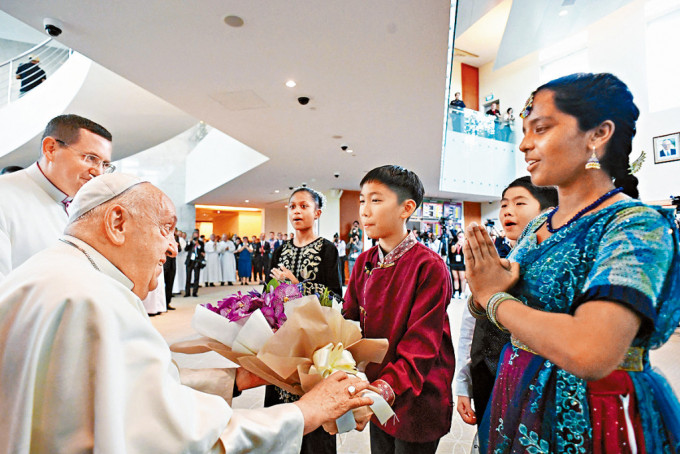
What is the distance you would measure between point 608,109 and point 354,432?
2584mm

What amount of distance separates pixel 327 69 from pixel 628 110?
13.4 feet

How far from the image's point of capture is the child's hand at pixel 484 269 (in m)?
0.78

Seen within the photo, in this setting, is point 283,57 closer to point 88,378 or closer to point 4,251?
point 4,251

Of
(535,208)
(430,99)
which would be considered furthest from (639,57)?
(535,208)

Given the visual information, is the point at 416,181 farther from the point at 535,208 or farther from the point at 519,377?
the point at 519,377

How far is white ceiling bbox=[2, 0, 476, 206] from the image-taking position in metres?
3.20

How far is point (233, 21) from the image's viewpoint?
334 centimetres

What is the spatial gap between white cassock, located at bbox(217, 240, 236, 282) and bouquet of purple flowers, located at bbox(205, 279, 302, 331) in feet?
42.8

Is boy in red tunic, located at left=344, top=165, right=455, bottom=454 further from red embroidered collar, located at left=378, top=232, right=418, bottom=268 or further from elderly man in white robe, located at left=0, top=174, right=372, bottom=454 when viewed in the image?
elderly man in white robe, located at left=0, top=174, right=372, bottom=454

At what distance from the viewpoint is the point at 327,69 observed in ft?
14.3

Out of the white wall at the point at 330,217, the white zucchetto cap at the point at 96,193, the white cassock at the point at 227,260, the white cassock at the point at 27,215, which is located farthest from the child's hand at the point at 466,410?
the white cassock at the point at 227,260

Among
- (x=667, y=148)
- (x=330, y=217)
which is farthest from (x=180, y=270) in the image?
(x=667, y=148)

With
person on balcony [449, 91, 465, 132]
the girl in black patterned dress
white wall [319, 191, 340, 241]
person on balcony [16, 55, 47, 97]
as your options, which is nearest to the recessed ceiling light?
the girl in black patterned dress

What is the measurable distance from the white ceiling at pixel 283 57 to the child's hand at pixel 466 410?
3.11 meters
